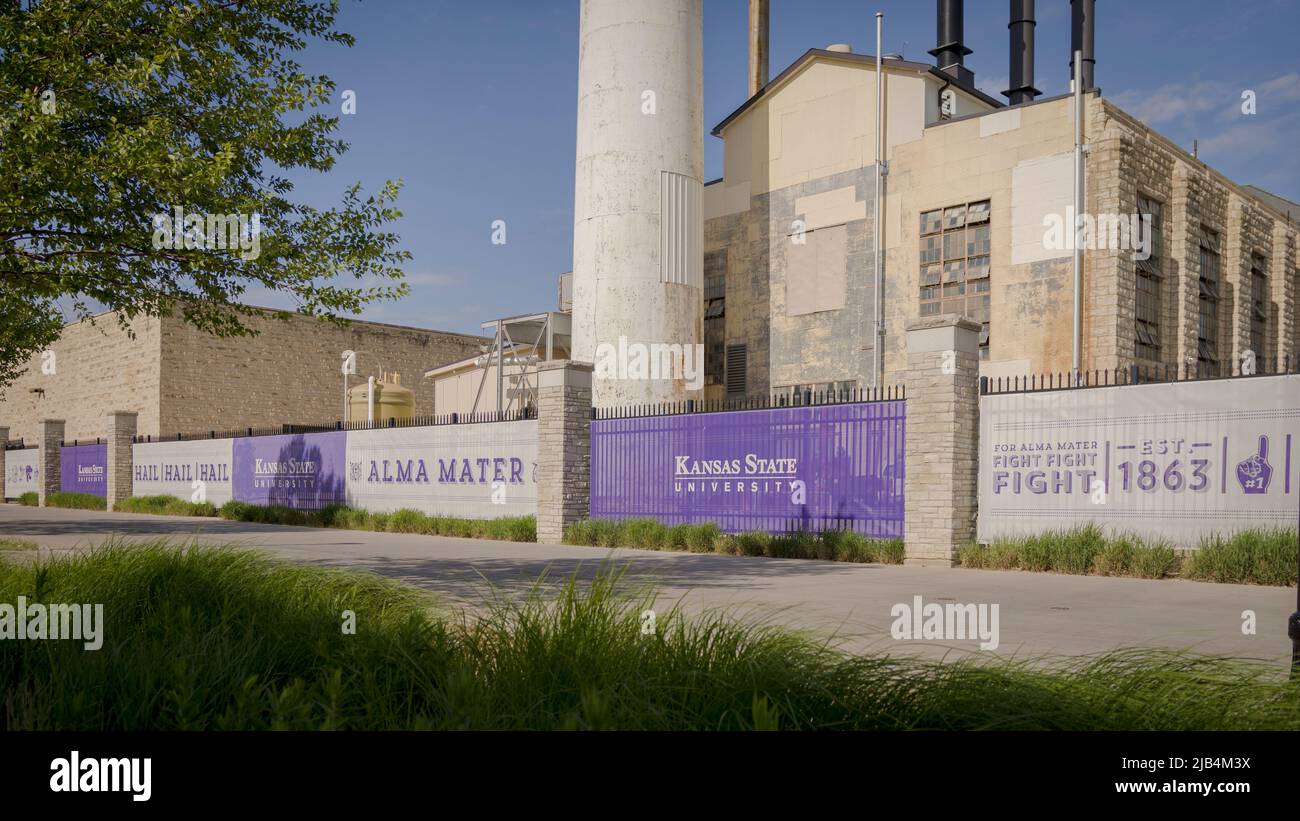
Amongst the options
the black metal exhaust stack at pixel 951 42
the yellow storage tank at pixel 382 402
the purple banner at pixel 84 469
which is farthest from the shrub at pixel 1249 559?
the purple banner at pixel 84 469

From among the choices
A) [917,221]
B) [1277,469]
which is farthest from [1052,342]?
[1277,469]

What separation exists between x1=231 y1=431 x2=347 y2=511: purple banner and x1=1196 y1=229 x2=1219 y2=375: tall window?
22367 mm

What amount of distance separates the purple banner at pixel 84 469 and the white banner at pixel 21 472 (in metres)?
2.54

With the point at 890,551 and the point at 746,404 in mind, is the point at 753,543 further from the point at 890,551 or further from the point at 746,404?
the point at 746,404

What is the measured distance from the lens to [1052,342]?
2145 cm

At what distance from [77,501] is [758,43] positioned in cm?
2962

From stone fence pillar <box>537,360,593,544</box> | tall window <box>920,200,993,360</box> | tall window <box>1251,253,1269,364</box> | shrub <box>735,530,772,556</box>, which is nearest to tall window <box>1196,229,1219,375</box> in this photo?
tall window <box>1251,253,1269,364</box>

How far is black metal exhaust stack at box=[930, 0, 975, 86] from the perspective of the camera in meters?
28.3

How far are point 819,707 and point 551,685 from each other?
1198 millimetres

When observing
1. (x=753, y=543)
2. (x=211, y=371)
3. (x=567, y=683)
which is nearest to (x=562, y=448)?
(x=753, y=543)

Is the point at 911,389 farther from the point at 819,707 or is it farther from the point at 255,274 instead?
the point at 819,707

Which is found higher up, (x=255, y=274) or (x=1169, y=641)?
(x=255, y=274)

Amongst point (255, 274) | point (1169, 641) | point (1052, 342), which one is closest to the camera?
point (1169, 641)

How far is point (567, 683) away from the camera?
4.54 meters
